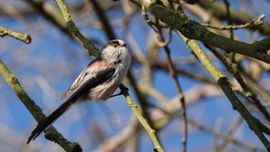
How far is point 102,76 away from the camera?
2.86m

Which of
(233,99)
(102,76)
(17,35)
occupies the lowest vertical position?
(233,99)

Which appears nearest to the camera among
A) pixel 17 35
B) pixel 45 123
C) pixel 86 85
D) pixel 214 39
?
pixel 214 39

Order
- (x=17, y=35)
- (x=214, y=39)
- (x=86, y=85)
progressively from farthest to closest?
(x=86, y=85), (x=17, y=35), (x=214, y=39)

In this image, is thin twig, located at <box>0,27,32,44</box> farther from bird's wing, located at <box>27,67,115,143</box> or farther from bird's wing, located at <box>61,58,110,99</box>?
bird's wing, located at <box>61,58,110,99</box>

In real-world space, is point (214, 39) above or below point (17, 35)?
below

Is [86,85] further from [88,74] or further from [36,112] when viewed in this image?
[36,112]

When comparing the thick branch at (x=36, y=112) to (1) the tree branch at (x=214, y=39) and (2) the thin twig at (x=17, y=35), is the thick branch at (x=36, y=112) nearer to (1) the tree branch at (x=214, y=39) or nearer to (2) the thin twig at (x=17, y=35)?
(2) the thin twig at (x=17, y=35)

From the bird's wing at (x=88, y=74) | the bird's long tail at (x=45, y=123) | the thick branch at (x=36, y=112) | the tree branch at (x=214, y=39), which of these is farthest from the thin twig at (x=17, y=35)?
the tree branch at (x=214, y=39)

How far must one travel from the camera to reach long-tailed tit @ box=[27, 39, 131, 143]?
110 inches

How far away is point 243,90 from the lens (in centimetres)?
318

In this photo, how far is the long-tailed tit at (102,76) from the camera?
2.79m

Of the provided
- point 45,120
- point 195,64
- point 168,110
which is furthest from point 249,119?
point 195,64

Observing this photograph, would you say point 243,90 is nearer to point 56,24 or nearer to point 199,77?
point 199,77

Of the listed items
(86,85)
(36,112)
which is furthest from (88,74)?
(36,112)
